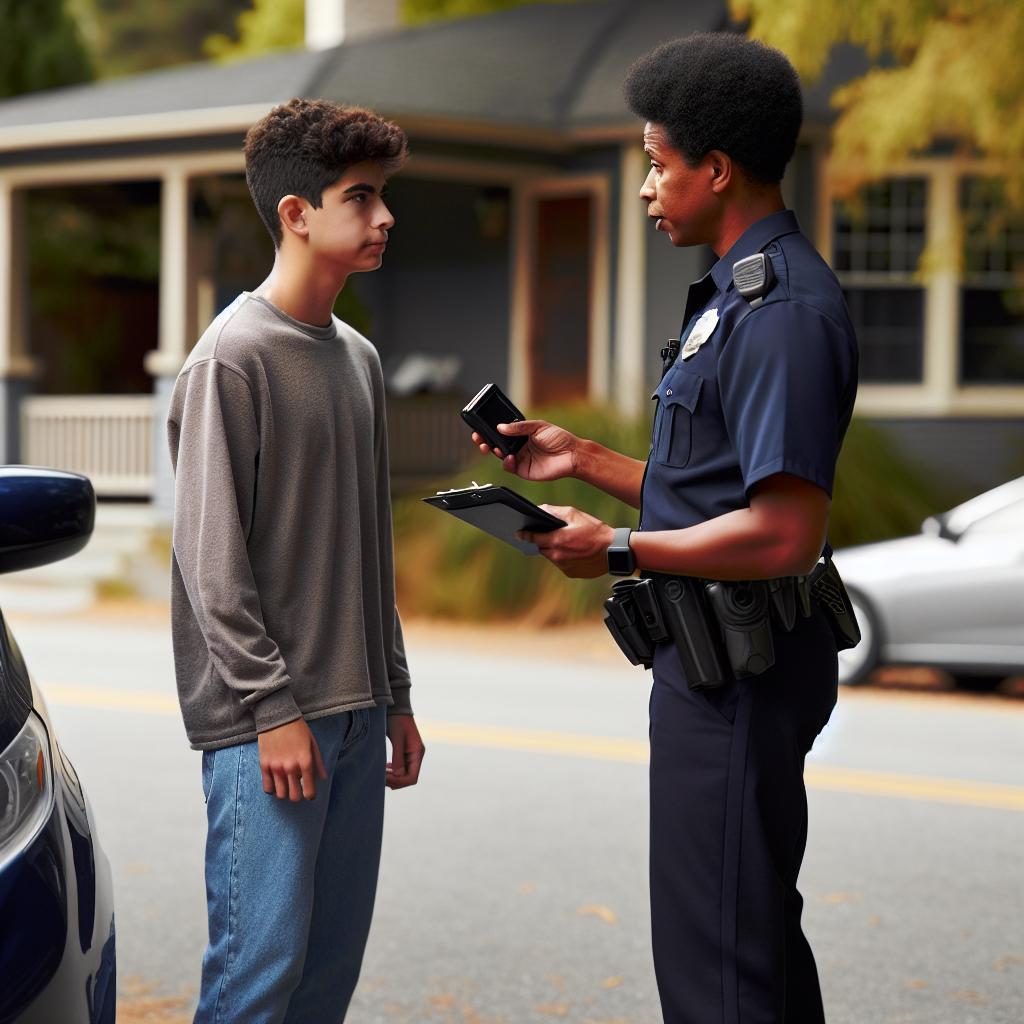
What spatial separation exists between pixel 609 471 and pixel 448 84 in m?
15.0

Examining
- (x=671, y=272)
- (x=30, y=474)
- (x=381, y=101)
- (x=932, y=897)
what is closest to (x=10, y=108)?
(x=381, y=101)

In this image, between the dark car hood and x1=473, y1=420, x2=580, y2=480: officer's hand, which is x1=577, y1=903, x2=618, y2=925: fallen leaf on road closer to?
x1=473, y1=420, x2=580, y2=480: officer's hand

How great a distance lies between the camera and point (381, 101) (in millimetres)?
17484

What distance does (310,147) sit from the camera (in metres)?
3.51

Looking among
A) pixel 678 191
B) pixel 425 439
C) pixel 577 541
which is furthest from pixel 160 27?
pixel 577 541

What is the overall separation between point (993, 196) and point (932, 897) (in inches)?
471

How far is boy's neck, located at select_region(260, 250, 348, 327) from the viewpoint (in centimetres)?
353

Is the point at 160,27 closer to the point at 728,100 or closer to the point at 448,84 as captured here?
the point at 448,84

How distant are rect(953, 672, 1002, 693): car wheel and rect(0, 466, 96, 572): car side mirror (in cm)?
940

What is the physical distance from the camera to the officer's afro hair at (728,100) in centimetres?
319

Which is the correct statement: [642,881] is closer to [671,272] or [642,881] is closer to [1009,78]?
[1009,78]

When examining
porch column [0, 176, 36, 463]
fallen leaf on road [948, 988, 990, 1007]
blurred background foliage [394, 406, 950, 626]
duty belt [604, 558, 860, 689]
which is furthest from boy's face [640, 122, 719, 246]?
porch column [0, 176, 36, 463]

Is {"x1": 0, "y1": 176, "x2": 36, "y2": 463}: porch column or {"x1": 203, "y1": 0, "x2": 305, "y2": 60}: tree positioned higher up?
{"x1": 203, "y1": 0, "x2": 305, "y2": 60}: tree

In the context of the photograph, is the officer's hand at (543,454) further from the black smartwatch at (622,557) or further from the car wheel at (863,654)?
the car wheel at (863,654)
